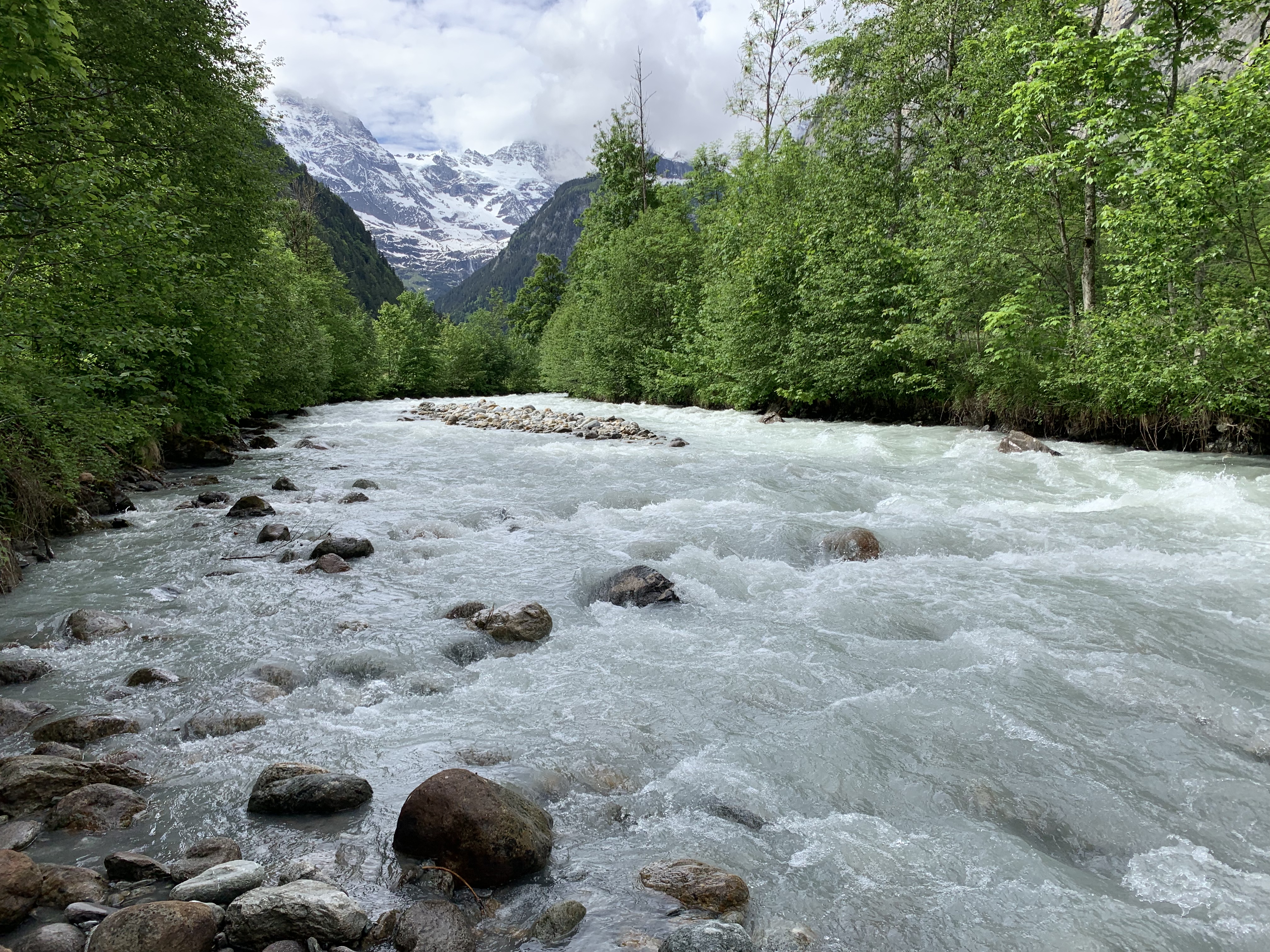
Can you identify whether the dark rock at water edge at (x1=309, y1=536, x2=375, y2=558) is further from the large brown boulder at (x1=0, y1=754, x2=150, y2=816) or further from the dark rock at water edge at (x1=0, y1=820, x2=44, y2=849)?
the dark rock at water edge at (x1=0, y1=820, x2=44, y2=849)

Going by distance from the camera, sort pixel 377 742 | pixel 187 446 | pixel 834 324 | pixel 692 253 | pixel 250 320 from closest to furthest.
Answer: pixel 377 742
pixel 250 320
pixel 187 446
pixel 834 324
pixel 692 253

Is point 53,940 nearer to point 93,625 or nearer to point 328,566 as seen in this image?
point 93,625

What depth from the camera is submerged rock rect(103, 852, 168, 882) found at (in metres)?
2.90

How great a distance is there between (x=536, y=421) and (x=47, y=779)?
74.3ft

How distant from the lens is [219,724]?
4418 millimetres

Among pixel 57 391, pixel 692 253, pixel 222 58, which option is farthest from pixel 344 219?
pixel 57 391

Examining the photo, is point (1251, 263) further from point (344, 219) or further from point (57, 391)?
point (344, 219)

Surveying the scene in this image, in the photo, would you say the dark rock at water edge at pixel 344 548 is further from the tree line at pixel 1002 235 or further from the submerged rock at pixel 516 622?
the tree line at pixel 1002 235

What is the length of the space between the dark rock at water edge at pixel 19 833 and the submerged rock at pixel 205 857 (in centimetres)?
75

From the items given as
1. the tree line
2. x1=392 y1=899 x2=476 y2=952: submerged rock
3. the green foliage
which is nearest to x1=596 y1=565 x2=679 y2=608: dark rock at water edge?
x1=392 y1=899 x2=476 y2=952: submerged rock

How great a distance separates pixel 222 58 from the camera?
14445 mm

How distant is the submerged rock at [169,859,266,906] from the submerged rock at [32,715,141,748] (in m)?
1.97

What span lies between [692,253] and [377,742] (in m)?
31.8

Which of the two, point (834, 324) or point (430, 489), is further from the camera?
point (834, 324)
